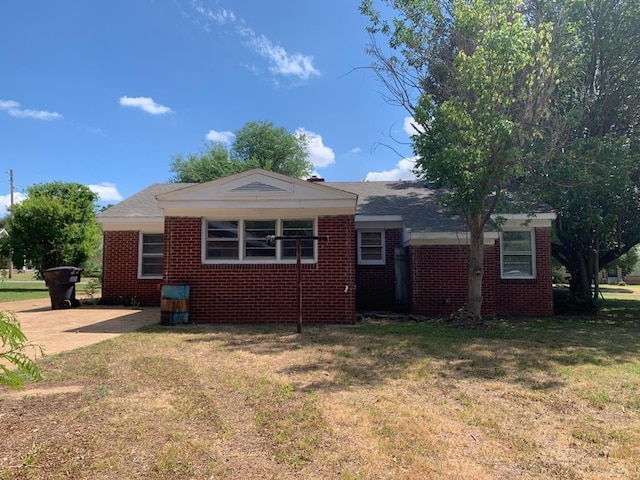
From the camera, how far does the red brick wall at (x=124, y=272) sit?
14.6 metres

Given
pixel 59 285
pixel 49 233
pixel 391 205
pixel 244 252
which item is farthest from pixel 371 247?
pixel 49 233

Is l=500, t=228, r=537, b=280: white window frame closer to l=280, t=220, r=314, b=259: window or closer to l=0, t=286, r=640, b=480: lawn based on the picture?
l=0, t=286, r=640, b=480: lawn

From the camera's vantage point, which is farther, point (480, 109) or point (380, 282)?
point (380, 282)

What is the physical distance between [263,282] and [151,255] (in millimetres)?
6163

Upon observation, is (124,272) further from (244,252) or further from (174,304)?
(244,252)

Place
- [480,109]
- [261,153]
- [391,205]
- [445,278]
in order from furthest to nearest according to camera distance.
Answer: [261,153] < [391,205] < [445,278] < [480,109]

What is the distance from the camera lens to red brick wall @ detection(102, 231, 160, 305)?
14617mm

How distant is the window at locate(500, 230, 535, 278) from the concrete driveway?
9.87m

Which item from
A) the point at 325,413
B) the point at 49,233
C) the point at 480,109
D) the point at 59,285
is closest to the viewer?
the point at 325,413

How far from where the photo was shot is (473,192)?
9.48m

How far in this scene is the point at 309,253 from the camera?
413 inches

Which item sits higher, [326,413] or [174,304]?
[174,304]

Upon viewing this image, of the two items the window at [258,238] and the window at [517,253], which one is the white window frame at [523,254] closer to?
the window at [517,253]

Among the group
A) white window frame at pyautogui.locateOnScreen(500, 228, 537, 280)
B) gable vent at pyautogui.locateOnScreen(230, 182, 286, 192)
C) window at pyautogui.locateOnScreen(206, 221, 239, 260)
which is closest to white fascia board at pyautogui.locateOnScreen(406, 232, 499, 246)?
white window frame at pyautogui.locateOnScreen(500, 228, 537, 280)
